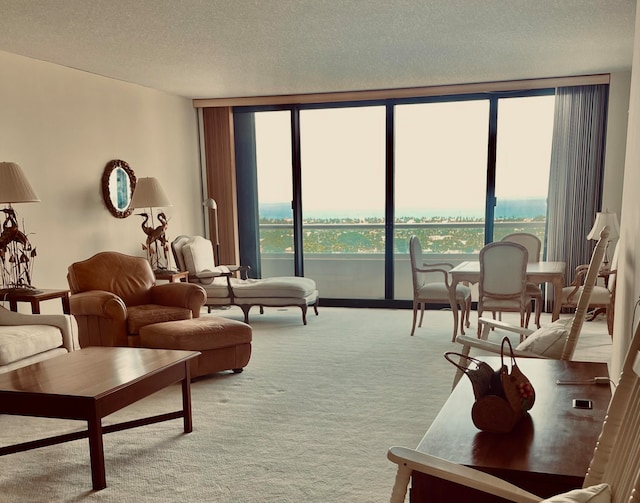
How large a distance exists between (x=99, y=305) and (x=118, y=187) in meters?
2.01

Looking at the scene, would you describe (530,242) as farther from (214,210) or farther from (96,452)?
(96,452)

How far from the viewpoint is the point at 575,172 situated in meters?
6.30

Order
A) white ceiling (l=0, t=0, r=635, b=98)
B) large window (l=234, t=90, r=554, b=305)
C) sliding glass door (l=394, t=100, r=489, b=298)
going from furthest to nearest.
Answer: sliding glass door (l=394, t=100, r=489, b=298), large window (l=234, t=90, r=554, b=305), white ceiling (l=0, t=0, r=635, b=98)

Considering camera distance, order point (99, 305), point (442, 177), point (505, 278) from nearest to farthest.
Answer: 1. point (99, 305)
2. point (505, 278)
3. point (442, 177)

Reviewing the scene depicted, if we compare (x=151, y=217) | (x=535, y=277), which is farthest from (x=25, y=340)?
(x=535, y=277)

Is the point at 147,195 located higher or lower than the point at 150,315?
higher

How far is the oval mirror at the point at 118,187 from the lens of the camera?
5.77 metres

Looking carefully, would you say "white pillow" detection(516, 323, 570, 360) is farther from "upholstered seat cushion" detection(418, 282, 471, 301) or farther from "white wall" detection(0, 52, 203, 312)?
"white wall" detection(0, 52, 203, 312)

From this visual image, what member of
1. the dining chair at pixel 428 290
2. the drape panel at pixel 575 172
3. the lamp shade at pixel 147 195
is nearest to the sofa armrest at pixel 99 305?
the lamp shade at pixel 147 195

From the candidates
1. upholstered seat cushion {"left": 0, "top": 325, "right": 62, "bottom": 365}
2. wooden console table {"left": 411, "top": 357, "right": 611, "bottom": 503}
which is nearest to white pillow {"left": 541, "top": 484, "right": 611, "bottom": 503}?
wooden console table {"left": 411, "top": 357, "right": 611, "bottom": 503}

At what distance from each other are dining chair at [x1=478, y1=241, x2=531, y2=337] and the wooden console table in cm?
288

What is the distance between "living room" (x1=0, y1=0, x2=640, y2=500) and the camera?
4832mm

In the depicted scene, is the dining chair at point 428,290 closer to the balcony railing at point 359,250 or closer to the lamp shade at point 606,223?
the balcony railing at point 359,250

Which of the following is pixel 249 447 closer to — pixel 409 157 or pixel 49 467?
pixel 49 467
